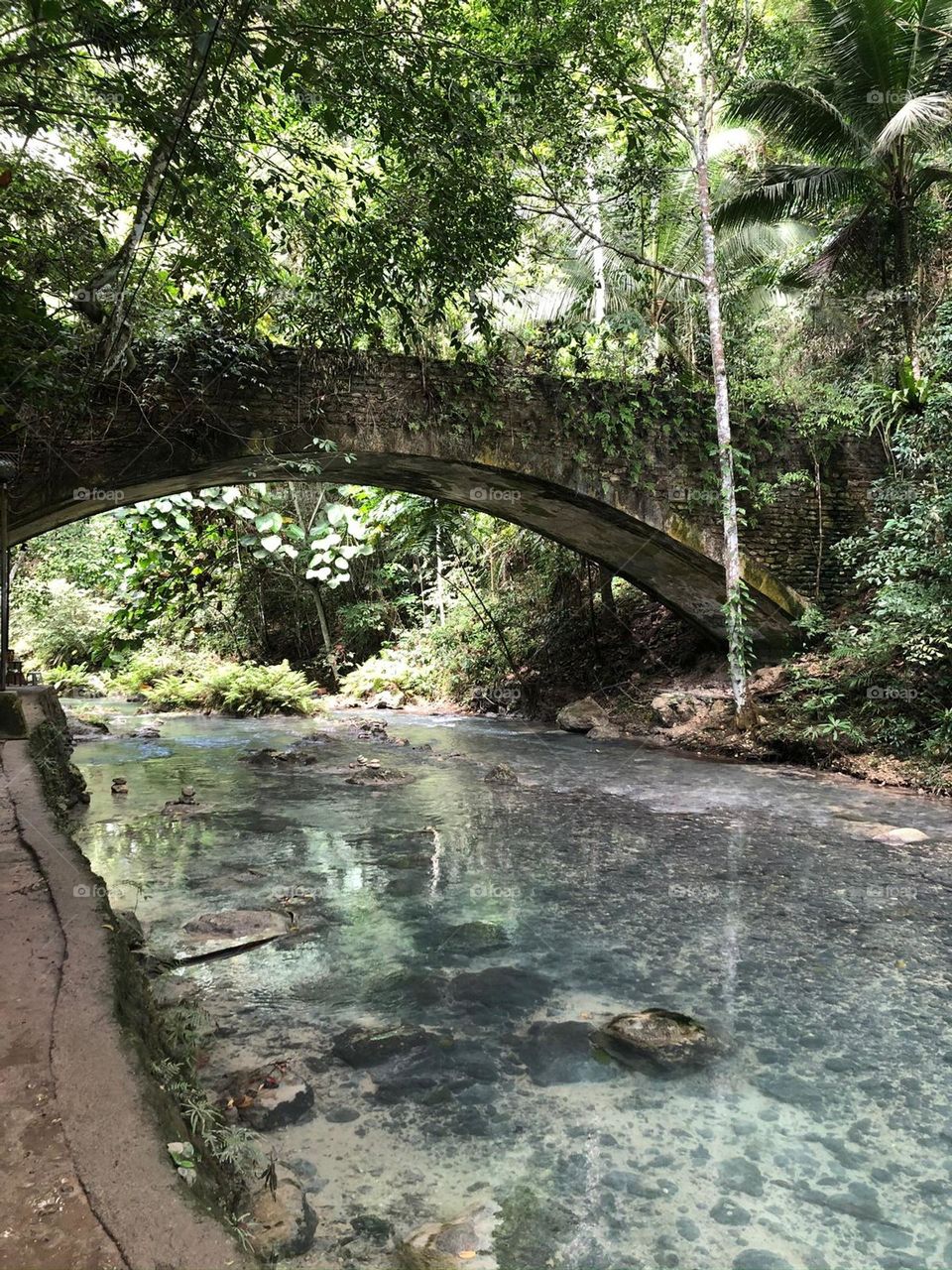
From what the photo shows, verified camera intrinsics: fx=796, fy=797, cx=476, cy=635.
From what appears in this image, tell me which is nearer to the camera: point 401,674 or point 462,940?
point 462,940

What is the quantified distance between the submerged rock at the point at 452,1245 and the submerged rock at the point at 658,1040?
837 mm

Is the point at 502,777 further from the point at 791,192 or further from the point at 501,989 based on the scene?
the point at 791,192

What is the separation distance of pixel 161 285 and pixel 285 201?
2287mm

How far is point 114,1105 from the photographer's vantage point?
155 cm

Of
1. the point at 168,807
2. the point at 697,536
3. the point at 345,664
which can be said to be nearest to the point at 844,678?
the point at 697,536

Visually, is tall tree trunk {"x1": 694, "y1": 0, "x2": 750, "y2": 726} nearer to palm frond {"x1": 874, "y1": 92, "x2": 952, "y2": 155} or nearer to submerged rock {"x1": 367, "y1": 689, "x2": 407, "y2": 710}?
palm frond {"x1": 874, "y1": 92, "x2": 952, "y2": 155}

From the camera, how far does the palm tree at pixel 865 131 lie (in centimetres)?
926

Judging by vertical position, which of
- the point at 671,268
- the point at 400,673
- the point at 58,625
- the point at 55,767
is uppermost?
the point at 671,268

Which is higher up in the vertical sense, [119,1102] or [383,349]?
[383,349]

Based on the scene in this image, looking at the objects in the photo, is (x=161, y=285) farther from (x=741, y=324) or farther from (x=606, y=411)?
(x=741, y=324)

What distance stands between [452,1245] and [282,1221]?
0.37 meters

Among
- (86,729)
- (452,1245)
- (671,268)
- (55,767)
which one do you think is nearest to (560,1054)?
(452,1245)

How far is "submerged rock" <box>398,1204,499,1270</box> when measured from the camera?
1.67m

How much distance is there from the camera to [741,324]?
13172mm
